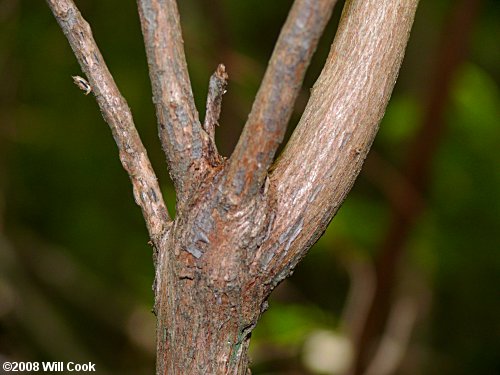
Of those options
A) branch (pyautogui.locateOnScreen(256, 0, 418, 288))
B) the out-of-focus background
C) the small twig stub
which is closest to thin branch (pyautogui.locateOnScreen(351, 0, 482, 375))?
the out-of-focus background

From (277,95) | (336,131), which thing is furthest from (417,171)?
(277,95)

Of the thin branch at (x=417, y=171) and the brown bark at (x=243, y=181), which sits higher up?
the thin branch at (x=417, y=171)

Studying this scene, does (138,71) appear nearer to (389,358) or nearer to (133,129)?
(389,358)

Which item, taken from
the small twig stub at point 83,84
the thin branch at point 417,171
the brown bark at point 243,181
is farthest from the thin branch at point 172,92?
the thin branch at point 417,171

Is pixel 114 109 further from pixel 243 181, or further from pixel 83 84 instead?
pixel 243 181

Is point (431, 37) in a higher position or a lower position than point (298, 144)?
higher

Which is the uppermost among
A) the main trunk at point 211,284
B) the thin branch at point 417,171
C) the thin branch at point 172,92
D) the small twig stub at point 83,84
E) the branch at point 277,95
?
the thin branch at point 417,171

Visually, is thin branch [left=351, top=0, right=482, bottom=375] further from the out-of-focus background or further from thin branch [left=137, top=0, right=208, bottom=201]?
thin branch [left=137, top=0, right=208, bottom=201]

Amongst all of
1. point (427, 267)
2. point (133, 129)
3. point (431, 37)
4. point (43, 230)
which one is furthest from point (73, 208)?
point (133, 129)

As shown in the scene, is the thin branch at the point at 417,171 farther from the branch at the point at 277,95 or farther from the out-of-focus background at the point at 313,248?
the branch at the point at 277,95
